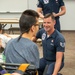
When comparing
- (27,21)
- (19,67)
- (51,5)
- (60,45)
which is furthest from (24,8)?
(19,67)

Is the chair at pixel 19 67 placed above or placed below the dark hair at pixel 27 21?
below

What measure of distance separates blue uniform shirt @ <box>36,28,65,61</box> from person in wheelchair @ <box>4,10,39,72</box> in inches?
39.2

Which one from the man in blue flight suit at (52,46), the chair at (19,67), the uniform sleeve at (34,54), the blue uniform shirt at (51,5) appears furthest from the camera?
the blue uniform shirt at (51,5)

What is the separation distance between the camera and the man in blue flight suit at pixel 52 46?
269 centimetres

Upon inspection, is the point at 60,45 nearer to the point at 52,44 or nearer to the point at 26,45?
the point at 52,44

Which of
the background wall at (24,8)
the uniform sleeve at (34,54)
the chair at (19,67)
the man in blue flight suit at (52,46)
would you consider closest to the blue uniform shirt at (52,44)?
the man in blue flight suit at (52,46)

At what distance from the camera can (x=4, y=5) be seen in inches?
332

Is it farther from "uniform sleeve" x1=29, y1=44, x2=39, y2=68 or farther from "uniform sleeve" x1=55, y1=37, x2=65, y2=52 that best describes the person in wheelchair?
"uniform sleeve" x1=55, y1=37, x2=65, y2=52

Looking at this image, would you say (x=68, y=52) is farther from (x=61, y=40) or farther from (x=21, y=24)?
(x=21, y=24)

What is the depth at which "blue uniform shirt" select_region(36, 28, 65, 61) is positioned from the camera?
2.73 metres

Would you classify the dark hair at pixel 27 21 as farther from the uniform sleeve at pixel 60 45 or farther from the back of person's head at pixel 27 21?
the uniform sleeve at pixel 60 45

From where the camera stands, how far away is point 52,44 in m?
2.83

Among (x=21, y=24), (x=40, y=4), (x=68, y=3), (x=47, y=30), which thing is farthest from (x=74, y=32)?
(x=21, y=24)

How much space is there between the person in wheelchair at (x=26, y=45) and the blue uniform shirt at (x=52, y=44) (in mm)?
995
